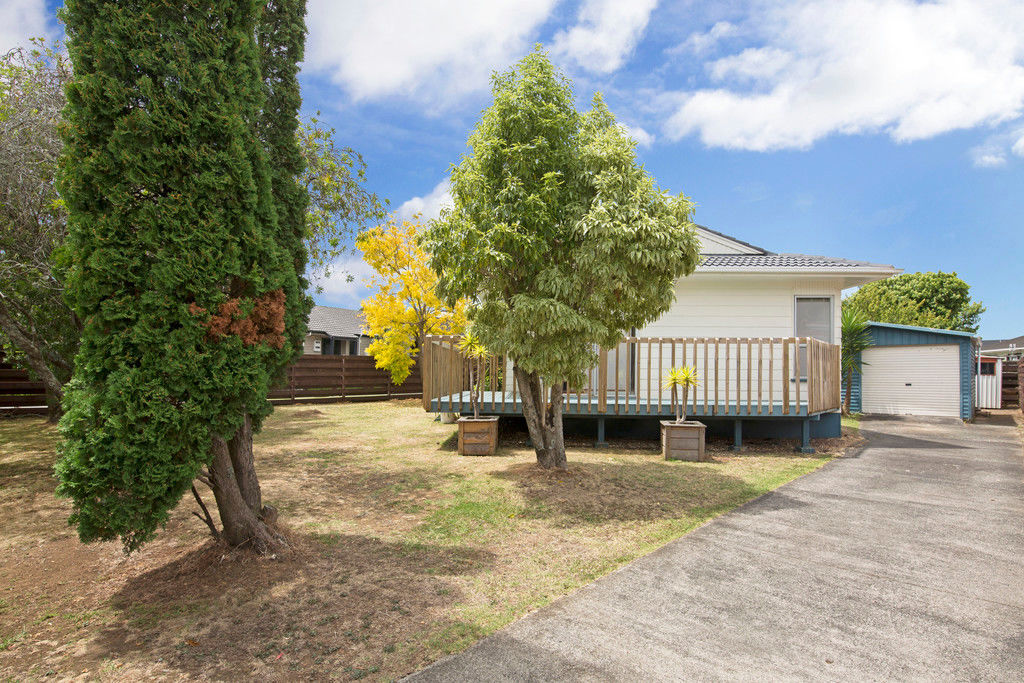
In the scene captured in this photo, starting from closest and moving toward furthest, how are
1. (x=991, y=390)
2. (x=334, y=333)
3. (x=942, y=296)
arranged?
(x=991, y=390) → (x=334, y=333) → (x=942, y=296)

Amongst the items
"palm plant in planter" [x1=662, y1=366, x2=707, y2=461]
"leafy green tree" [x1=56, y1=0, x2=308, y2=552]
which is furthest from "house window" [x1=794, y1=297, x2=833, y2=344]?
"leafy green tree" [x1=56, y1=0, x2=308, y2=552]

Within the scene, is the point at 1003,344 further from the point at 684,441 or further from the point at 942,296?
the point at 684,441

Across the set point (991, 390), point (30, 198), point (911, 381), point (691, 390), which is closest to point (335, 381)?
point (30, 198)

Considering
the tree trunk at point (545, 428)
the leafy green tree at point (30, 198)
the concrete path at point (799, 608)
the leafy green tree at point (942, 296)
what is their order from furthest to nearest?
the leafy green tree at point (942, 296), the tree trunk at point (545, 428), the leafy green tree at point (30, 198), the concrete path at point (799, 608)

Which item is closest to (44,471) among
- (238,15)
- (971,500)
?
(238,15)

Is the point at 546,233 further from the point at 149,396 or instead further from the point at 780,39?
the point at 780,39

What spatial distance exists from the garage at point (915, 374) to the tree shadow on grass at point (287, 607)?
17181 millimetres

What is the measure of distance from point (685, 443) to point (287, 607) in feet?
→ 21.3

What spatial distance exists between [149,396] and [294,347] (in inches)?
43.1

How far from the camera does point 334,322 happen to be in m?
34.2

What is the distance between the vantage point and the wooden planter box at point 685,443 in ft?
26.9

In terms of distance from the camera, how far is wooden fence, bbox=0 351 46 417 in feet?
43.9

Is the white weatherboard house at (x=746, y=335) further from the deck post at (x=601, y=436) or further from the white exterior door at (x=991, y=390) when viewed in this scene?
the white exterior door at (x=991, y=390)

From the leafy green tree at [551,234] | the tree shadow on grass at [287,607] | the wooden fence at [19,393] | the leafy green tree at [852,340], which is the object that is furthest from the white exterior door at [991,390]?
the wooden fence at [19,393]
